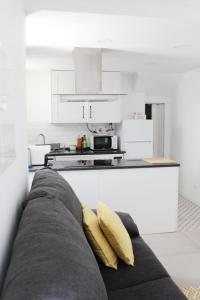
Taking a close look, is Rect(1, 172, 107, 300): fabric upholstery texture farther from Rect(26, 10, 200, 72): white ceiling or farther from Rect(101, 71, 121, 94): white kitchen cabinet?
Rect(101, 71, 121, 94): white kitchen cabinet

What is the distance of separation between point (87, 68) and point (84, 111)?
1.80m

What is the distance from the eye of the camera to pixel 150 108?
6367 millimetres

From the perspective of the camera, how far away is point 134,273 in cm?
196

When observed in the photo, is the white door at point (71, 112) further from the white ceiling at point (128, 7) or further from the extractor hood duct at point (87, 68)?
the white ceiling at point (128, 7)

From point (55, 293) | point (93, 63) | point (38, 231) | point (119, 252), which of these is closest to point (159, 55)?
point (93, 63)

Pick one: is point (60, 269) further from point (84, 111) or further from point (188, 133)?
point (188, 133)

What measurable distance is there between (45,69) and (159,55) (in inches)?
85.1

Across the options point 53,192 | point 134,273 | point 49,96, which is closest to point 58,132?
point 49,96

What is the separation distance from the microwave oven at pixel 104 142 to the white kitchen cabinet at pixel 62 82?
0.97 m

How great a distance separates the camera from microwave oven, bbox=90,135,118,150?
18.5 ft

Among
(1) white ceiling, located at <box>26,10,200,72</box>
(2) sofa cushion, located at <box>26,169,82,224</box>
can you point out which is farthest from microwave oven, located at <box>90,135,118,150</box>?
(2) sofa cushion, located at <box>26,169,82,224</box>

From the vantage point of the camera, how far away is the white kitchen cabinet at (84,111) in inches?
217

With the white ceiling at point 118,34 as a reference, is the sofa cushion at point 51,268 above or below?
below

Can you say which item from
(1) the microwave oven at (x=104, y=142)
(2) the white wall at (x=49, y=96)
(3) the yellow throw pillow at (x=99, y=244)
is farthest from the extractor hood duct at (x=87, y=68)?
(3) the yellow throw pillow at (x=99, y=244)
